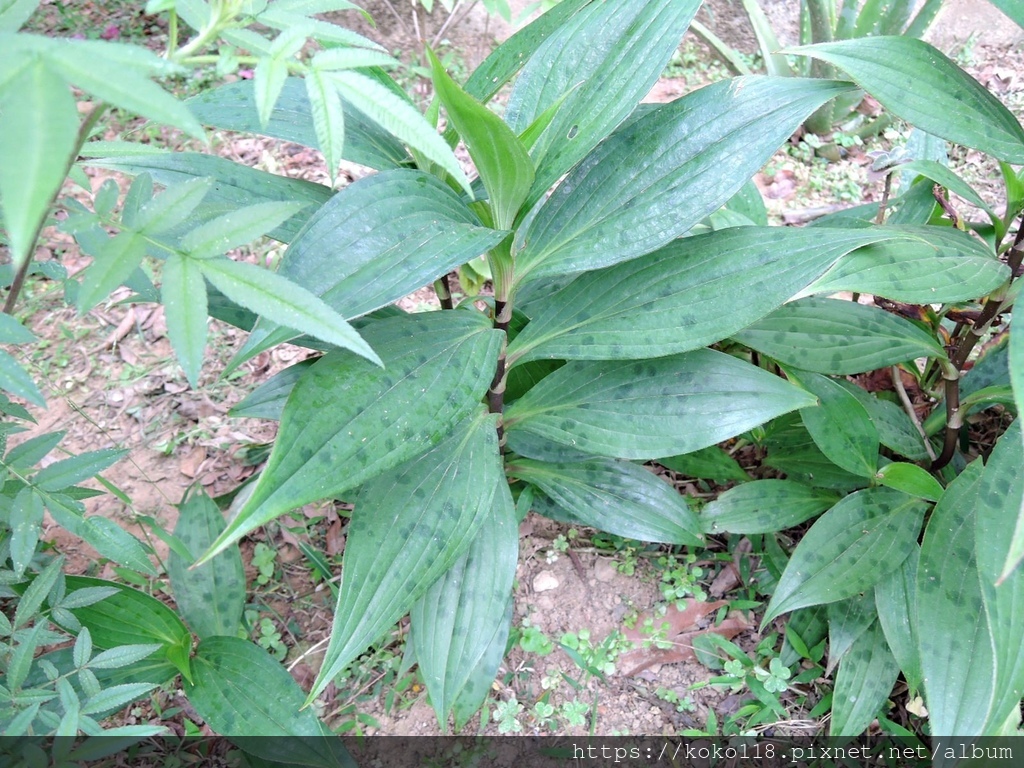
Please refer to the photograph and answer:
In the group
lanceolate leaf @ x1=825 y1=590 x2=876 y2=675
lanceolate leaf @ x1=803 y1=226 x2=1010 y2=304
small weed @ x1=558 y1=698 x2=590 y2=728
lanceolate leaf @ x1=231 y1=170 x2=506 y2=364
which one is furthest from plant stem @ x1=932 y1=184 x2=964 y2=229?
small weed @ x1=558 y1=698 x2=590 y2=728

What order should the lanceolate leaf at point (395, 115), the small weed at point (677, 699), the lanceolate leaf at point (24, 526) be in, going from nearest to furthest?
the lanceolate leaf at point (395, 115), the lanceolate leaf at point (24, 526), the small weed at point (677, 699)

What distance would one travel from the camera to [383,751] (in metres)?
1.36

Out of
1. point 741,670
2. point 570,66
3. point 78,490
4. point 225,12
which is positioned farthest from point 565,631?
point 225,12

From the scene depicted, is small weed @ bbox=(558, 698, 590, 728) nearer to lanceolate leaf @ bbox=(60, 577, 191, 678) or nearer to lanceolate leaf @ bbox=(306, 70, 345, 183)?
lanceolate leaf @ bbox=(60, 577, 191, 678)

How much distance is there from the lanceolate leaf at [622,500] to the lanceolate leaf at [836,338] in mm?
337

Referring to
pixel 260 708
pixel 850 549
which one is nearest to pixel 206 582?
pixel 260 708

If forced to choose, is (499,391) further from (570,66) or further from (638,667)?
(638,667)

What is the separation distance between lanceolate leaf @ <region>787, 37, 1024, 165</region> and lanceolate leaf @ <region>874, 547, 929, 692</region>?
701mm

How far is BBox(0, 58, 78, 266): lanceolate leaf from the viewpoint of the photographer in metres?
0.46

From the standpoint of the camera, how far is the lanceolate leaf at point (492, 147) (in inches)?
33.7

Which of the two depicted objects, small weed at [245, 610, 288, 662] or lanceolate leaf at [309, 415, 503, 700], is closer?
lanceolate leaf at [309, 415, 503, 700]

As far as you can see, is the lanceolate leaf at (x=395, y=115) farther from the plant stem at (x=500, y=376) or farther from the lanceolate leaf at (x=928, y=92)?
the lanceolate leaf at (x=928, y=92)

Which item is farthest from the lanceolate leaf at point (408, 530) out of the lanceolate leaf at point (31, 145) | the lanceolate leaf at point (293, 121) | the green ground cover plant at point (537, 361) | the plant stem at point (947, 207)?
the plant stem at point (947, 207)

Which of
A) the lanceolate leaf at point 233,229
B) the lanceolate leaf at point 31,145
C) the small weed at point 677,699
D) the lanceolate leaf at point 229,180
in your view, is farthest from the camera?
the small weed at point 677,699
